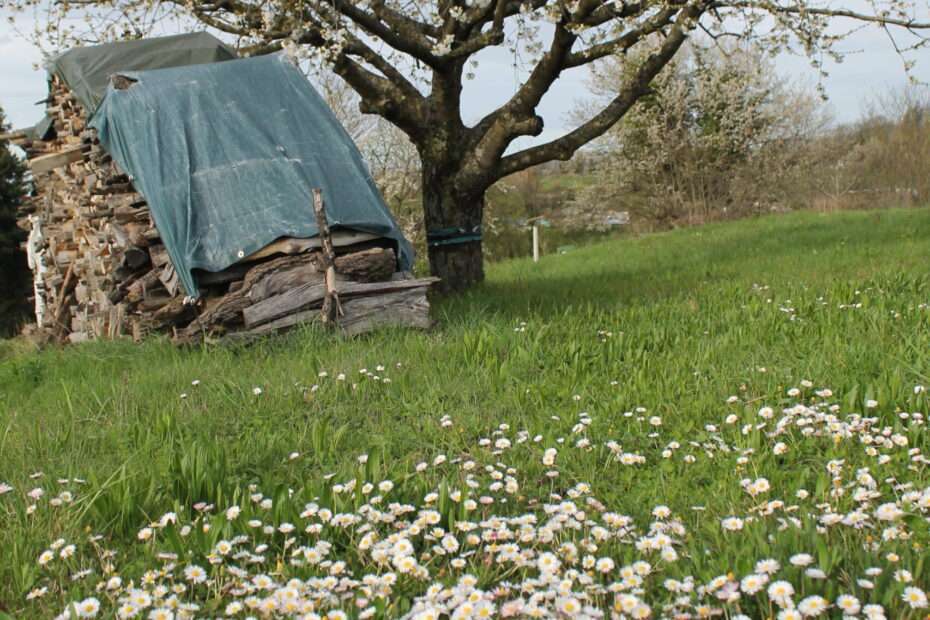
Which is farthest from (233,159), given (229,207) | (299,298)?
(299,298)

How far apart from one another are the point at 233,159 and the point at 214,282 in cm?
124

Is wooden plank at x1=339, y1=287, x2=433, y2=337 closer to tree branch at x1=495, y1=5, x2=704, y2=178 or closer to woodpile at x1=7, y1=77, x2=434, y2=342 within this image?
woodpile at x1=7, y1=77, x2=434, y2=342

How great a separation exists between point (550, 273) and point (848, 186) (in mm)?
18763

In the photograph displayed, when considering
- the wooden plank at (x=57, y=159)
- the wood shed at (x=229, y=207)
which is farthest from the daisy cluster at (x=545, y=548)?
the wooden plank at (x=57, y=159)

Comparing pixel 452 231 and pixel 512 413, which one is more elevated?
pixel 452 231

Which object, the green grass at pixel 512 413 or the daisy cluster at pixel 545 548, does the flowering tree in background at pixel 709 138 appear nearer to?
the green grass at pixel 512 413

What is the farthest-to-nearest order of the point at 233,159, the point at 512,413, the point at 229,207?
the point at 233,159 < the point at 229,207 < the point at 512,413

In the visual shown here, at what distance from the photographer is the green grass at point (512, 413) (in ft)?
10.4

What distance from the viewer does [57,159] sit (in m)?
9.76

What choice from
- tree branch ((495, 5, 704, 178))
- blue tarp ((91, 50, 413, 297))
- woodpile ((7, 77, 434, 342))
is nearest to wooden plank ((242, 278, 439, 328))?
woodpile ((7, 77, 434, 342))

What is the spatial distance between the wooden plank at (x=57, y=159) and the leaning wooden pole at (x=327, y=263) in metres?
4.02

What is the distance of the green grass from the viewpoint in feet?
10.4

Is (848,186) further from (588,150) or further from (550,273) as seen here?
(550,273)

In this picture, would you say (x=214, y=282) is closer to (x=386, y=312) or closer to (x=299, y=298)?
(x=299, y=298)
